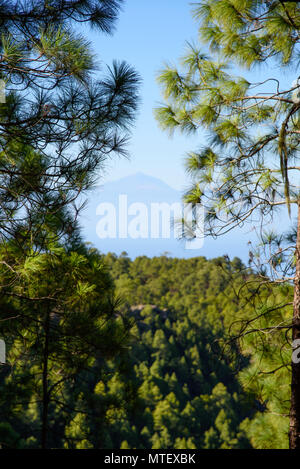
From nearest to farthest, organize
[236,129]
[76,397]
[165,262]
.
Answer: [236,129]
[76,397]
[165,262]

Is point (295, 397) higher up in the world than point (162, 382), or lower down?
lower down

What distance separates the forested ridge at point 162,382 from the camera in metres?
3.33

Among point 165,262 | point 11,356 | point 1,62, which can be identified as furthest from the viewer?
point 165,262

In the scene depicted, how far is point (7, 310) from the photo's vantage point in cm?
343

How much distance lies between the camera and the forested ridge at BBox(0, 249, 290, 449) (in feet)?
10.9

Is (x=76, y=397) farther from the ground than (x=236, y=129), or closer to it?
closer to it

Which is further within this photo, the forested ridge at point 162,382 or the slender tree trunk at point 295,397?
the forested ridge at point 162,382

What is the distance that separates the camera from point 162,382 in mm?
30828

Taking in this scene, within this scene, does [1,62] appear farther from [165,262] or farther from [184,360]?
[165,262]

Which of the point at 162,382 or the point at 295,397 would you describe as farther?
the point at 162,382

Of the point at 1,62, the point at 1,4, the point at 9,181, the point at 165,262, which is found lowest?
the point at 9,181

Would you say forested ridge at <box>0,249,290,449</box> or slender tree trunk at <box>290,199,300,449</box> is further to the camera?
forested ridge at <box>0,249,290,449</box>
